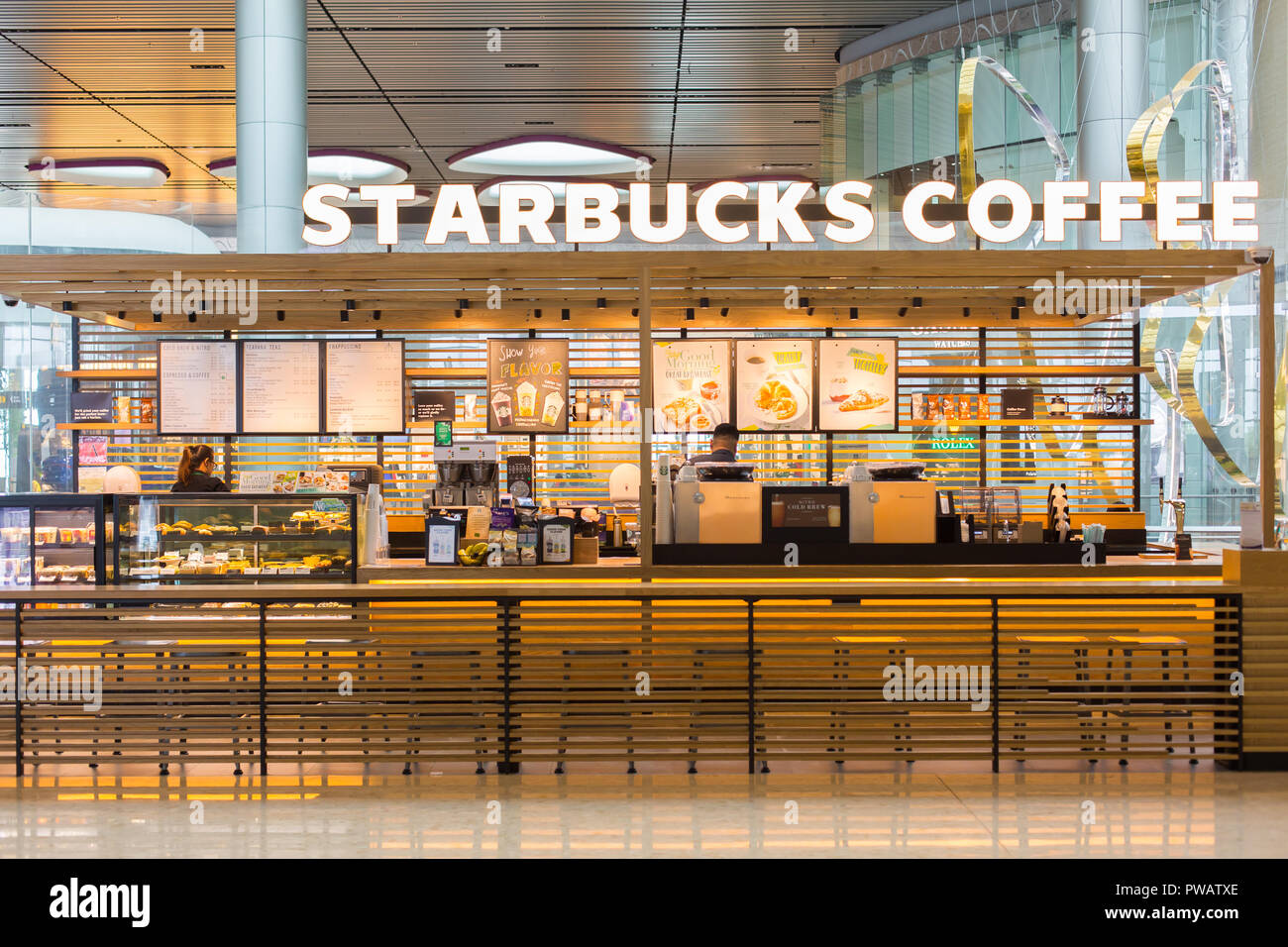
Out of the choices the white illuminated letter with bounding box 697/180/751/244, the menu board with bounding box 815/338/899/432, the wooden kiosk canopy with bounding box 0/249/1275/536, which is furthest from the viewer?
the menu board with bounding box 815/338/899/432

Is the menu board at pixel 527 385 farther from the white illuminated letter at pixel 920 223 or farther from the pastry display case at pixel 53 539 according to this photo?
the pastry display case at pixel 53 539

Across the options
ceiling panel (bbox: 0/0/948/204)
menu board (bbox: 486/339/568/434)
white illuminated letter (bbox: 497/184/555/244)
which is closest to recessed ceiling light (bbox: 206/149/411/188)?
ceiling panel (bbox: 0/0/948/204)

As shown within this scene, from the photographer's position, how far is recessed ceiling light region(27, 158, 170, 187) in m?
16.4

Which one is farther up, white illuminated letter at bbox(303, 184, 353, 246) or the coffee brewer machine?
white illuminated letter at bbox(303, 184, 353, 246)

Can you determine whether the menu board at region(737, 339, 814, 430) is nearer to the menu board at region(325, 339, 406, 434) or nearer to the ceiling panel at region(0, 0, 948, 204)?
the menu board at region(325, 339, 406, 434)

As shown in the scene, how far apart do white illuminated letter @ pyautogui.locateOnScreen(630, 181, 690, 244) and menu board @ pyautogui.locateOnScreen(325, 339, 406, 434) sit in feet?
10.5

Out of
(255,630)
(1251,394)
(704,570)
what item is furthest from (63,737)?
(1251,394)

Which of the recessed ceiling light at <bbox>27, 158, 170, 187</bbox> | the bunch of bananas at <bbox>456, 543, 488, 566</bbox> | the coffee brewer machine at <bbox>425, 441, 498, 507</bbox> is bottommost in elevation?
the bunch of bananas at <bbox>456, 543, 488, 566</bbox>

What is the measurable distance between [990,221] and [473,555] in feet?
12.3

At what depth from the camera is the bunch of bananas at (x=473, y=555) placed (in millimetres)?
6281

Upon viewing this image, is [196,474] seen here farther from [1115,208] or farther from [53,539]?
[1115,208]

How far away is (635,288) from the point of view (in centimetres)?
760

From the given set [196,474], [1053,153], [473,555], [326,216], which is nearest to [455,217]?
[326,216]

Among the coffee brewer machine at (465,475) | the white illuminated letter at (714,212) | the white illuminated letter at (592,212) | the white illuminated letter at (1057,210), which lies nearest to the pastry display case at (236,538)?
the coffee brewer machine at (465,475)
